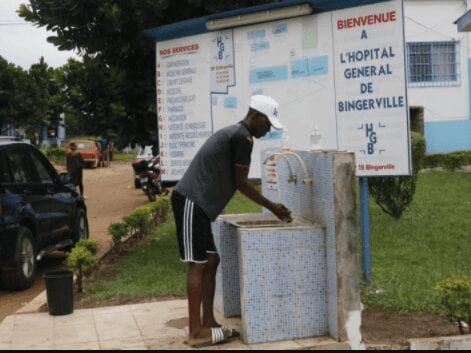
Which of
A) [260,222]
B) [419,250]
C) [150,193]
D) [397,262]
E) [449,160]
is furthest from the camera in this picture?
[449,160]

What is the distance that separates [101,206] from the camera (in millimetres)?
19562

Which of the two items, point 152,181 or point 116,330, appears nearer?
point 116,330

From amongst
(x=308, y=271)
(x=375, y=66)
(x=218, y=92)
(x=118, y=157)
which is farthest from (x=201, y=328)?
(x=118, y=157)

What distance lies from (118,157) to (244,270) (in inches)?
1676

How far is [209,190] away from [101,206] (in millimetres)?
14587

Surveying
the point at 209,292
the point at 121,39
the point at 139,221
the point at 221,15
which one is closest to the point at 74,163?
the point at 139,221

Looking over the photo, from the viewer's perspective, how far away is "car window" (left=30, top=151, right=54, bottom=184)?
9.66 metres

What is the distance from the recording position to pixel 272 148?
749 centimetres

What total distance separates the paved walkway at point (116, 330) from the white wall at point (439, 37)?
56.5ft

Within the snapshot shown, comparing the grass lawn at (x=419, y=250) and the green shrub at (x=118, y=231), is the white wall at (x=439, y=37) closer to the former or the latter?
the grass lawn at (x=419, y=250)

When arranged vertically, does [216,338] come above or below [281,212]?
below

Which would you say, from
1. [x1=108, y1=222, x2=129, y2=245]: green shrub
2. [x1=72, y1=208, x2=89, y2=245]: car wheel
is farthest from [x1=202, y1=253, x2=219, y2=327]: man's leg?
[x1=72, y1=208, x2=89, y2=245]: car wheel

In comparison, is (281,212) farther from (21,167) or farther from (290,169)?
(21,167)

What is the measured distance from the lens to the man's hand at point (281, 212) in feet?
18.3
